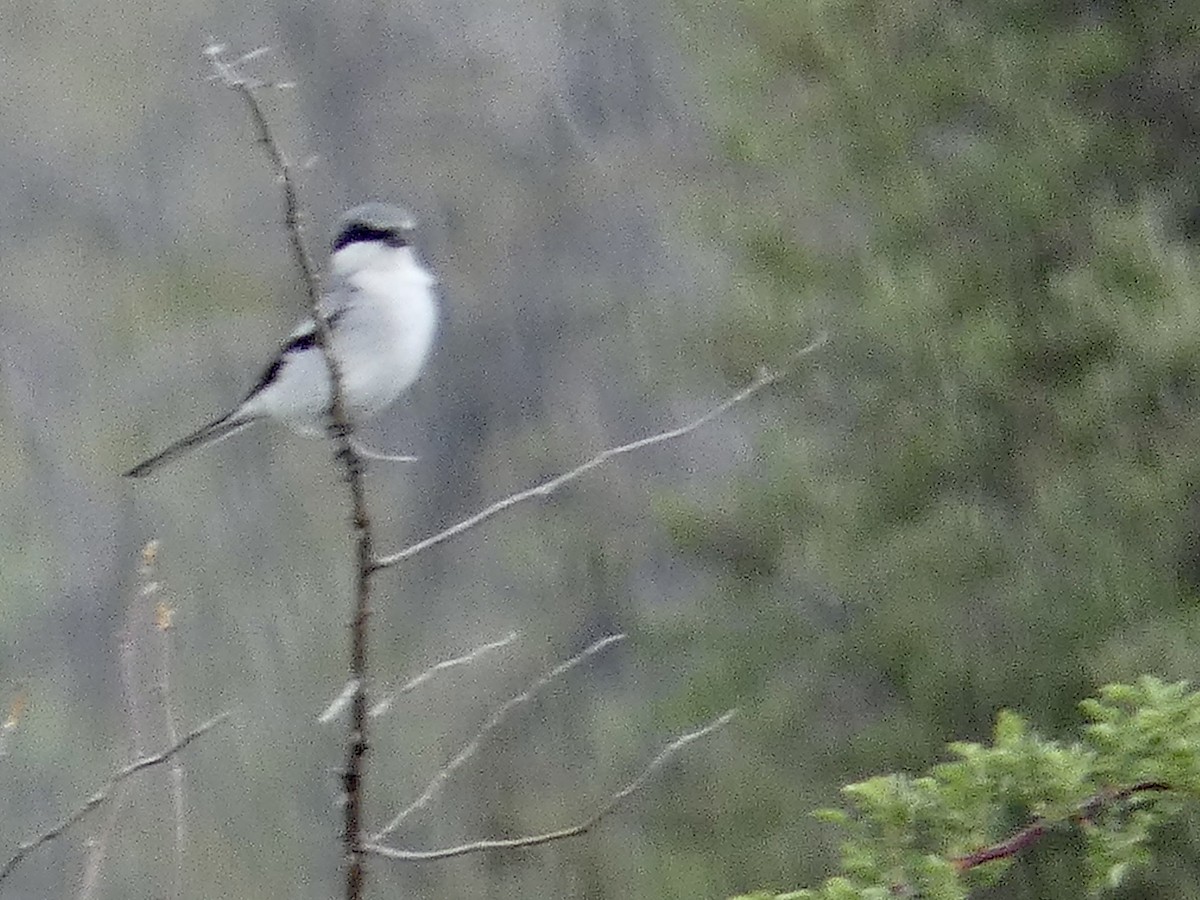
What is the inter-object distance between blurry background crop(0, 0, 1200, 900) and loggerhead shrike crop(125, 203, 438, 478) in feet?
3.31

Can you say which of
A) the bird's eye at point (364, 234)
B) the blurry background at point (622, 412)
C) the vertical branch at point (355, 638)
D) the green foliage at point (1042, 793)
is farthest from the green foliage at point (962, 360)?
the vertical branch at point (355, 638)

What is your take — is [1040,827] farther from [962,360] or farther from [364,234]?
[962,360]

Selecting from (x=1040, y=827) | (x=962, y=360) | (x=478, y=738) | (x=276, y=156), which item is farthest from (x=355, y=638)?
(x=962, y=360)

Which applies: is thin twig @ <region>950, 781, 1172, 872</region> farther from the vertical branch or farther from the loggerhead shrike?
the loggerhead shrike

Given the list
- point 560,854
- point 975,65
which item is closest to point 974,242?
point 975,65

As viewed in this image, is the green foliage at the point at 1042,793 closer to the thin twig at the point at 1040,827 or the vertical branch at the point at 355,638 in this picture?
the thin twig at the point at 1040,827

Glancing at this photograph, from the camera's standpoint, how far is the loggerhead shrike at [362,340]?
3.15 meters

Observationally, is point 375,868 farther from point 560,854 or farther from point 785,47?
point 785,47

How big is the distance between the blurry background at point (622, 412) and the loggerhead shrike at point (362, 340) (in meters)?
1.01

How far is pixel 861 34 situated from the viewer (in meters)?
4.17

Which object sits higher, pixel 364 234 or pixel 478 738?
pixel 364 234

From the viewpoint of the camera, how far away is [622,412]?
258 inches

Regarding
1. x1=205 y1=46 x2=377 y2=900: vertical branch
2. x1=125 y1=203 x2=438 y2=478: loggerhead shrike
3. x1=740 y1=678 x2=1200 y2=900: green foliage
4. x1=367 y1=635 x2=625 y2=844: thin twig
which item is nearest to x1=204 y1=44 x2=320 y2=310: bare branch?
x1=205 y1=46 x2=377 y2=900: vertical branch

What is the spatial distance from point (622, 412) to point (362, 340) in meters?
3.40
